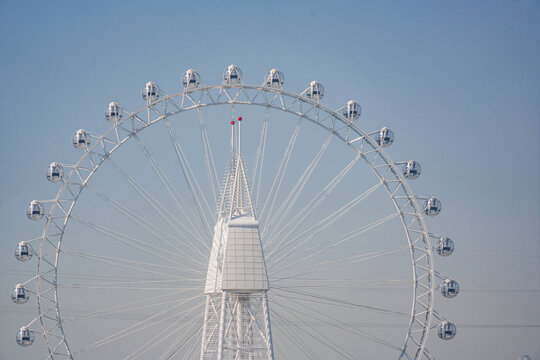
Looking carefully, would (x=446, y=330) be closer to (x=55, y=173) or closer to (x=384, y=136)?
(x=384, y=136)

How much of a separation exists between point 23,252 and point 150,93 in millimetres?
9428

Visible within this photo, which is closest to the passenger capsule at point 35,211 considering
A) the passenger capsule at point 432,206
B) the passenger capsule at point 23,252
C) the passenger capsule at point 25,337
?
the passenger capsule at point 23,252

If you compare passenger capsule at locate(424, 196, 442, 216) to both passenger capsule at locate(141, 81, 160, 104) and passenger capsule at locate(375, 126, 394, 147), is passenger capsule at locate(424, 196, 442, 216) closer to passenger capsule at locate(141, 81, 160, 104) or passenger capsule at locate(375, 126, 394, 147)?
passenger capsule at locate(375, 126, 394, 147)

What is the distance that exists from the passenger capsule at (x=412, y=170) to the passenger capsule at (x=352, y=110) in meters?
3.43

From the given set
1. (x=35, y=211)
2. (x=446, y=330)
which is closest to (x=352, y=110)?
(x=446, y=330)

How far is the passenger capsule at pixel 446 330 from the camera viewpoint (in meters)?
58.6

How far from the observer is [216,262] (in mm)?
57500

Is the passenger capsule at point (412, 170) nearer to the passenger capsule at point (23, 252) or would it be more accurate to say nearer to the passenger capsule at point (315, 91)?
the passenger capsule at point (315, 91)

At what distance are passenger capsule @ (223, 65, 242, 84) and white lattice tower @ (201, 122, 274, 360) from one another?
472cm

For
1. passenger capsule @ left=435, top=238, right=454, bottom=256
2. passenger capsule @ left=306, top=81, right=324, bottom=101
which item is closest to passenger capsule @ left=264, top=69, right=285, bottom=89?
passenger capsule @ left=306, top=81, right=324, bottom=101

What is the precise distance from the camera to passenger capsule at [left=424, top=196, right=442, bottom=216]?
5959 cm

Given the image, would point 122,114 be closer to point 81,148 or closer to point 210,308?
point 81,148

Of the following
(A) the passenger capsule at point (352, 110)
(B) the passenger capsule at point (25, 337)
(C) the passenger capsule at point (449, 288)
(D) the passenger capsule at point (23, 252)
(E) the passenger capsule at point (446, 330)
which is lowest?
(B) the passenger capsule at point (25, 337)

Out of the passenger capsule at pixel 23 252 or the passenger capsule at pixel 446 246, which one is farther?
the passenger capsule at pixel 446 246
